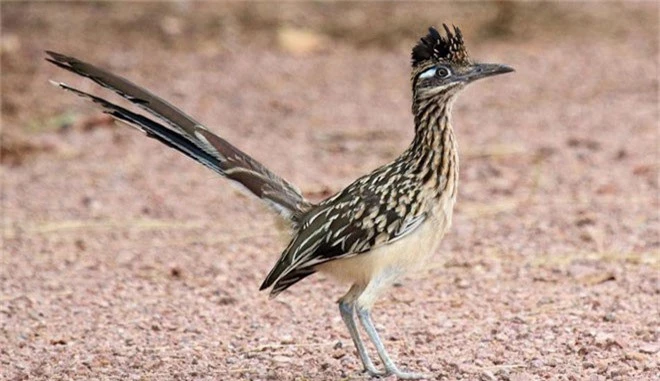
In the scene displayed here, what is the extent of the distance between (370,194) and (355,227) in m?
0.19

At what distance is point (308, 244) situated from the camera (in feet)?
19.3

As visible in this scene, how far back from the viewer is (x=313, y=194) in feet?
30.9

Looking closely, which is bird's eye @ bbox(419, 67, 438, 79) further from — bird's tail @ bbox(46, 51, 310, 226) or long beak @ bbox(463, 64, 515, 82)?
bird's tail @ bbox(46, 51, 310, 226)

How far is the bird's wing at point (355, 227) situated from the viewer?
580 centimetres

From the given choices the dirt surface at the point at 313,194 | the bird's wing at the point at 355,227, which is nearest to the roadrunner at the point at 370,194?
the bird's wing at the point at 355,227

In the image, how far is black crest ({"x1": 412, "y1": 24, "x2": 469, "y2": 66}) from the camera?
603 centimetres

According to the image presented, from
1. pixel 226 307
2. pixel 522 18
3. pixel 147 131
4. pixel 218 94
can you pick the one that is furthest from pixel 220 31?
pixel 147 131

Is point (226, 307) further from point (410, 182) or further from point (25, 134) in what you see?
point (25, 134)

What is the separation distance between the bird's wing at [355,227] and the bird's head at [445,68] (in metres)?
0.44

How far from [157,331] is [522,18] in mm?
9278

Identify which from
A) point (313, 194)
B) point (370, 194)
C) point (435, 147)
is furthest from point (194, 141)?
point (313, 194)

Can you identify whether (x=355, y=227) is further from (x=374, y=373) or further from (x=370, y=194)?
(x=374, y=373)

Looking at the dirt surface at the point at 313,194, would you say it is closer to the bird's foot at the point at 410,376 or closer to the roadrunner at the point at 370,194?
the bird's foot at the point at 410,376

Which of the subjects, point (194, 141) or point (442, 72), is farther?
point (194, 141)
